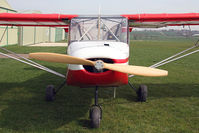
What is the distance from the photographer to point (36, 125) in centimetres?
390

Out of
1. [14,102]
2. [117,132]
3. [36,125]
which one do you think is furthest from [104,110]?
[14,102]

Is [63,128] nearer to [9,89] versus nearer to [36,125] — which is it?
[36,125]

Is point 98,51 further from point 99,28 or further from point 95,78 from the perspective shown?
point 99,28

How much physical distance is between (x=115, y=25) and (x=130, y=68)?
1935 mm

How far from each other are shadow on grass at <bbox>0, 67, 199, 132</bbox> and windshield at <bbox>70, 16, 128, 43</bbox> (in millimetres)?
1571

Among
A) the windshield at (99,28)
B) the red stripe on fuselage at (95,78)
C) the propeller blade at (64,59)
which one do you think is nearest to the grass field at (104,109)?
the red stripe on fuselage at (95,78)

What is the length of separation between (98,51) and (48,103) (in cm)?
231

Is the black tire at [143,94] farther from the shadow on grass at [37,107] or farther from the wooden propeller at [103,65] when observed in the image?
the wooden propeller at [103,65]

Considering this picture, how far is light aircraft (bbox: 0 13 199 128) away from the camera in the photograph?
3416mm

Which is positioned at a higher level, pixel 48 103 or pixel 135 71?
pixel 135 71

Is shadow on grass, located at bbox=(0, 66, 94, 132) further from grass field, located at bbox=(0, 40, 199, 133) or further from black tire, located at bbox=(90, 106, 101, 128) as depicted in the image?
black tire, located at bbox=(90, 106, 101, 128)

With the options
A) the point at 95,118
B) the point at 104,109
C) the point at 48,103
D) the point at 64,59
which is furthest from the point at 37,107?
the point at 64,59

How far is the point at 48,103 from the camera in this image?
5.10 meters

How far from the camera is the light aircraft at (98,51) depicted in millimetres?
3416
